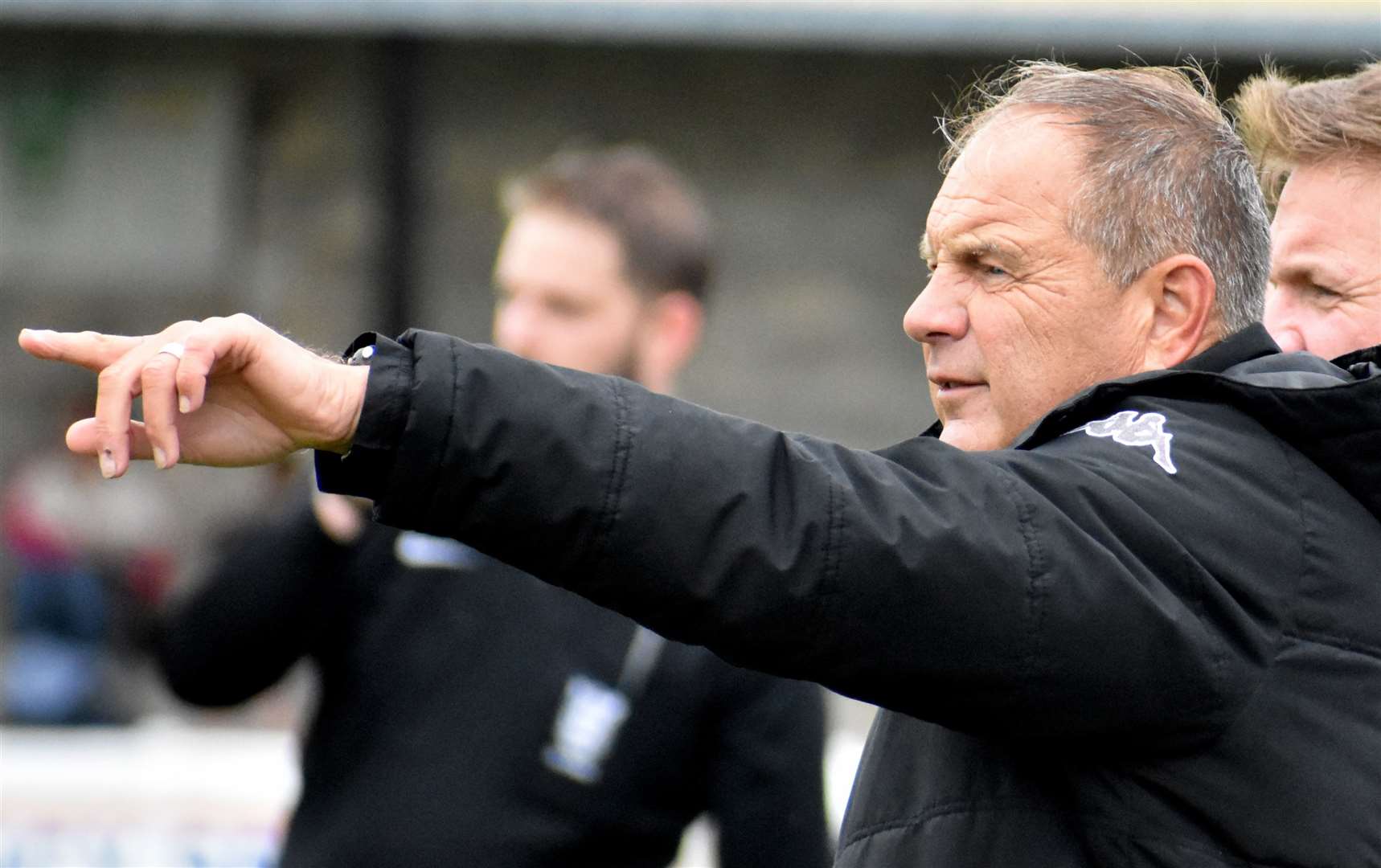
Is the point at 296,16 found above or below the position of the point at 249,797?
above

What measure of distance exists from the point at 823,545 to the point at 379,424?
36cm

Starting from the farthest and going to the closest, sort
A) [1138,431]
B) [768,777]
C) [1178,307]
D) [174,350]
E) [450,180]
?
[450,180] → [768,777] → [1178,307] → [1138,431] → [174,350]

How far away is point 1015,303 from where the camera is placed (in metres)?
1.83

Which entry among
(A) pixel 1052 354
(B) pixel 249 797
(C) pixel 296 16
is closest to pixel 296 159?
(C) pixel 296 16

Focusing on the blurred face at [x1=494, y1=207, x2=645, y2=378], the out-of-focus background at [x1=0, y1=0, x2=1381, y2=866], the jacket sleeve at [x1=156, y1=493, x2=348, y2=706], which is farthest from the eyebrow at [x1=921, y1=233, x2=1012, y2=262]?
the out-of-focus background at [x1=0, y1=0, x2=1381, y2=866]

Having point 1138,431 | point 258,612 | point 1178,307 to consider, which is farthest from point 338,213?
point 1138,431

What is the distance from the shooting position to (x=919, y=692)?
148cm

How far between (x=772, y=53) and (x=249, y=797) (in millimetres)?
5400

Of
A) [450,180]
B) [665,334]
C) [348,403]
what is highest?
[348,403]

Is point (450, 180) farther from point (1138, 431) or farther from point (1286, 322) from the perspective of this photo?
point (1138, 431)

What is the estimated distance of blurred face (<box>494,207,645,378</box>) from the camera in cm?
303

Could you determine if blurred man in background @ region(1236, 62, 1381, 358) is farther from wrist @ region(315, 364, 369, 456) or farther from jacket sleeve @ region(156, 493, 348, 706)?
jacket sleeve @ region(156, 493, 348, 706)

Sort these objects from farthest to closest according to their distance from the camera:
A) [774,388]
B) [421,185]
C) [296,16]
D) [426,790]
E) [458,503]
Result: [774,388] → [421,185] → [296,16] → [426,790] → [458,503]

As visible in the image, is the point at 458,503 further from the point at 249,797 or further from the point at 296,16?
the point at 296,16
